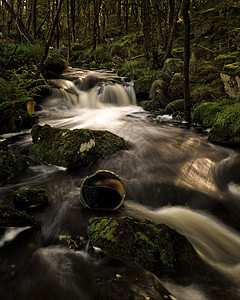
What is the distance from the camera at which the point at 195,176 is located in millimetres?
4641

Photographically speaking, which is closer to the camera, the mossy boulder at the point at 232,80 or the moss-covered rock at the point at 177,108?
the mossy boulder at the point at 232,80

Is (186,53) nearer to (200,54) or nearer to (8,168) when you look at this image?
(200,54)

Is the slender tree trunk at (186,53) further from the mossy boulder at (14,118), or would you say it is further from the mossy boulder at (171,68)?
the mossy boulder at (14,118)

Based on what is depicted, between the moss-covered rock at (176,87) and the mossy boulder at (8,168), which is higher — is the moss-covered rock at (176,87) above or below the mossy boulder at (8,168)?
above

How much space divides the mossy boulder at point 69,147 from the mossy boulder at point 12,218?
184 cm

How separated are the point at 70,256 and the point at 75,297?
53cm

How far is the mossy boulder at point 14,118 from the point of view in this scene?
20.6ft

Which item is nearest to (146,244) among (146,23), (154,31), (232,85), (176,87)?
(232,85)

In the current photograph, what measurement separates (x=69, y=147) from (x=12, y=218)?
6.90ft

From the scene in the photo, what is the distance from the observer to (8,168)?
14.0ft

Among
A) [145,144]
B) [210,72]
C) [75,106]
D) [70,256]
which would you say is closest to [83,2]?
[75,106]

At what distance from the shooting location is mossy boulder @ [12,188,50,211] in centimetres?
317

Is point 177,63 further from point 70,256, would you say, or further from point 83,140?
point 70,256

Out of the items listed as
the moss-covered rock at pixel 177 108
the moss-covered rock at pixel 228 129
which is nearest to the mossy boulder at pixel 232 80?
the moss-covered rock at pixel 228 129
